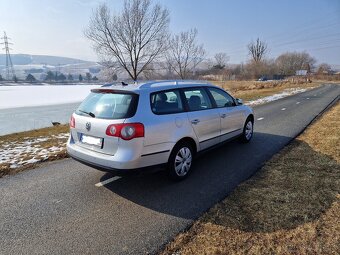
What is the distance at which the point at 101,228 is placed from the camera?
3090 mm

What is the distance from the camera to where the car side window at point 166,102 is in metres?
3.98

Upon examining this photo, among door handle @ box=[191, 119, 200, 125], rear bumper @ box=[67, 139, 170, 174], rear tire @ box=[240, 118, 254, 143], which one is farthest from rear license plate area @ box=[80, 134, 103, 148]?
rear tire @ box=[240, 118, 254, 143]

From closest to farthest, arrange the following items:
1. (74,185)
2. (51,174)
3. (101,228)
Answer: (101,228) < (74,185) < (51,174)

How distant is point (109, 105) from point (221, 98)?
2611 mm

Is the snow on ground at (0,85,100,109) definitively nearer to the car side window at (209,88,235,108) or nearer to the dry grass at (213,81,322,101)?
the car side window at (209,88,235,108)

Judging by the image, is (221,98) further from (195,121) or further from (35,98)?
(35,98)

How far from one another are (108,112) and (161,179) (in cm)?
148

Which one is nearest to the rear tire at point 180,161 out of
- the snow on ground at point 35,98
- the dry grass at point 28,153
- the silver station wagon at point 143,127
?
the silver station wagon at point 143,127

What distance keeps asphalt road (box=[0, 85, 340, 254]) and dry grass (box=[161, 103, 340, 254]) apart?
0.24 m

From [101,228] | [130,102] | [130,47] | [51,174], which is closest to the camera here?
[101,228]

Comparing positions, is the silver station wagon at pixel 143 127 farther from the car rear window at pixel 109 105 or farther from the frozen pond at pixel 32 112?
the frozen pond at pixel 32 112

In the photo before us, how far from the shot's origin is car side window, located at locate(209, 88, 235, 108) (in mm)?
5370

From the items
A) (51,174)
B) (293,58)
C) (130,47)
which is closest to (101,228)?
(51,174)

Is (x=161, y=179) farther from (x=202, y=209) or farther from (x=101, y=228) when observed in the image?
(x=101, y=228)
